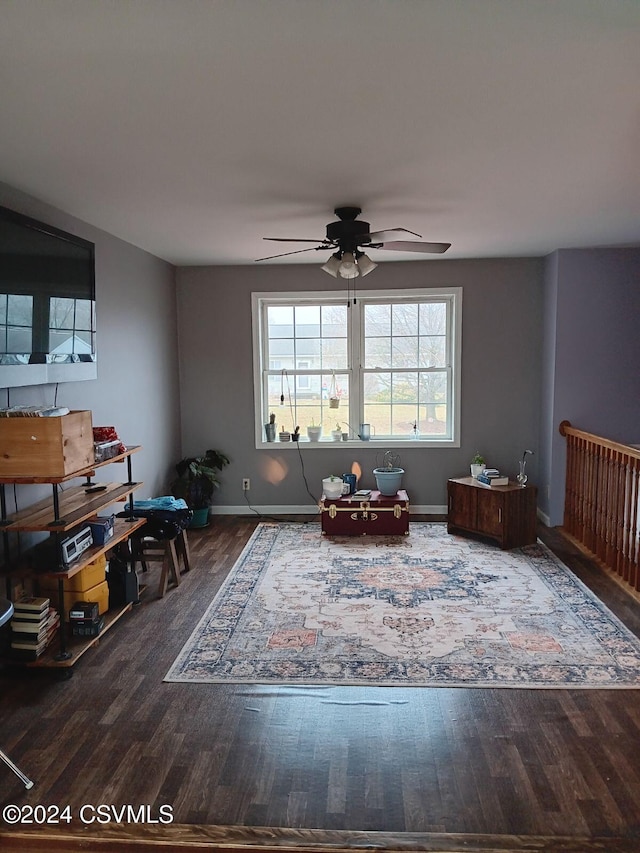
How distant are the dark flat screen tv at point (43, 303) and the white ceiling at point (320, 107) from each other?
0.26 m

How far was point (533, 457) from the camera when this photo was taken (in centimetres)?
596

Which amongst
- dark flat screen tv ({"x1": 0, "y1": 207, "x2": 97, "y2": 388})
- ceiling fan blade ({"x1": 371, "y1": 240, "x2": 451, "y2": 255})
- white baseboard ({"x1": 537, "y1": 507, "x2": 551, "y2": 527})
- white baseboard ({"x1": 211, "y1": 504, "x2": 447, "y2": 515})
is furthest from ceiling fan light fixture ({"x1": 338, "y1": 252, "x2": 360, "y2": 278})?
white baseboard ({"x1": 537, "y1": 507, "x2": 551, "y2": 527})

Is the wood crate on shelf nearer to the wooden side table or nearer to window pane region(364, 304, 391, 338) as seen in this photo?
the wooden side table

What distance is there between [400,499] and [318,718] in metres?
2.95

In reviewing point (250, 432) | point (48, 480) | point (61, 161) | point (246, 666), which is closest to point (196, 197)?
point (61, 161)

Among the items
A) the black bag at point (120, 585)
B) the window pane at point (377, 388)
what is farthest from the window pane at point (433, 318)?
the black bag at point (120, 585)

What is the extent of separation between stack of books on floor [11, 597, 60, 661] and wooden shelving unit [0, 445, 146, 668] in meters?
0.06

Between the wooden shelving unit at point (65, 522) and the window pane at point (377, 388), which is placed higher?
the window pane at point (377, 388)

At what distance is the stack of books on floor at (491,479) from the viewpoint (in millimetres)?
5082

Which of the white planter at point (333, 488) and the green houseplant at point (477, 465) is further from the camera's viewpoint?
the white planter at point (333, 488)

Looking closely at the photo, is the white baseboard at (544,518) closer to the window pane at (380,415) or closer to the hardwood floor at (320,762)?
the window pane at (380,415)

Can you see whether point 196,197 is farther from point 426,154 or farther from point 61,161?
point 426,154

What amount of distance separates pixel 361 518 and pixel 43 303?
3.20m

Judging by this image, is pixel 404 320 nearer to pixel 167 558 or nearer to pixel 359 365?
pixel 359 365
